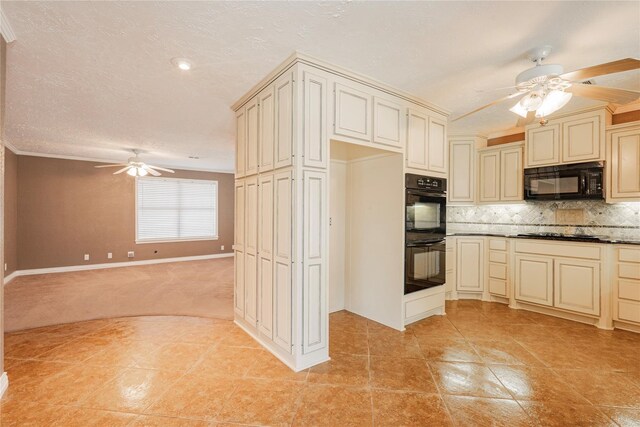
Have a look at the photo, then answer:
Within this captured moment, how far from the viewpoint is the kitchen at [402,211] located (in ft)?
8.08

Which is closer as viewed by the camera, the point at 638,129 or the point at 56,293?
the point at 638,129

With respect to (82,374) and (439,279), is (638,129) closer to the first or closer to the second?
(439,279)

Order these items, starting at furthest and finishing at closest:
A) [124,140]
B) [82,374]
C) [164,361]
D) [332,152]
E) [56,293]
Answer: [124,140] < [56,293] < [332,152] < [164,361] < [82,374]

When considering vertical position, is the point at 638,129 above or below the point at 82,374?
above

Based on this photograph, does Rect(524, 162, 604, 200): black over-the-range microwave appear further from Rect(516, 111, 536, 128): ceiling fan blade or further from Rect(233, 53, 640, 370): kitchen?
Rect(516, 111, 536, 128): ceiling fan blade

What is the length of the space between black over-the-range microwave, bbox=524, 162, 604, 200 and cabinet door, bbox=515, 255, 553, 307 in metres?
0.87

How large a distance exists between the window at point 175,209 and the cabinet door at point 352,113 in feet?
21.7

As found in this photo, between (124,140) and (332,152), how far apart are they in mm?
4001

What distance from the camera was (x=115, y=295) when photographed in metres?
4.59

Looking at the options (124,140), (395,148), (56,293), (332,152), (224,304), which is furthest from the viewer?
(124,140)

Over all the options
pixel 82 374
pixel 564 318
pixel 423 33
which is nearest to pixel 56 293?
pixel 82 374

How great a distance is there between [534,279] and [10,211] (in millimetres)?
8909

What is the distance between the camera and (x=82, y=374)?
2.34 meters

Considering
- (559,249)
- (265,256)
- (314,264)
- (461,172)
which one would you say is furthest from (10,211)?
(559,249)
